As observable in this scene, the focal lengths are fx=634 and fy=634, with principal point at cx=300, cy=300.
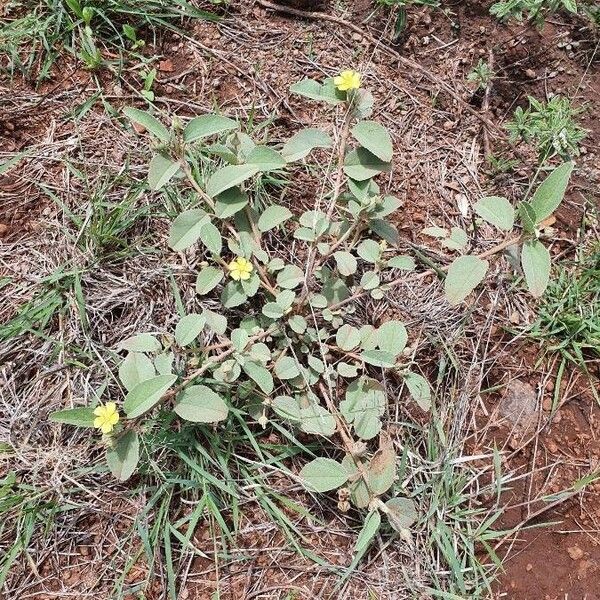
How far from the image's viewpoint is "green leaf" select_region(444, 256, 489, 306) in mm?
1934

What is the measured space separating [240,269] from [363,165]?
548 millimetres

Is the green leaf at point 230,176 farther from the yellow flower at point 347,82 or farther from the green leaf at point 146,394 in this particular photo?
the green leaf at point 146,394

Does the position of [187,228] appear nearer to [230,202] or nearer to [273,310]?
[230,202]

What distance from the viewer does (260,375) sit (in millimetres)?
2055

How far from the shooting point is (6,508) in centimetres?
209

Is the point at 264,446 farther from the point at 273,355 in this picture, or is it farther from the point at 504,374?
the point at 504,374

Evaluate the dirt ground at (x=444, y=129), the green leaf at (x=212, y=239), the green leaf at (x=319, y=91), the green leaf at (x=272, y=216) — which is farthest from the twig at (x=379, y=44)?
the green leaf at (x=212, y=239)

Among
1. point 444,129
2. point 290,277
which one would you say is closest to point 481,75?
point 444,129

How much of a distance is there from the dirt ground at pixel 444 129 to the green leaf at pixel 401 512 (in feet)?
0.81

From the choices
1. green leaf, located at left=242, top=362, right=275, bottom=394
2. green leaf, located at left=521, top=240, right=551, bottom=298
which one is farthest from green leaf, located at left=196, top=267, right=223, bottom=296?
green leaf, located at left=521, top=240, right=551, bottom=298

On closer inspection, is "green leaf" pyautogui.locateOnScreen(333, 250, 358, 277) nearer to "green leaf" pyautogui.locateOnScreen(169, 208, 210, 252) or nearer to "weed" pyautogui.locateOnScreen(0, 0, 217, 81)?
"green leaf" pyautogui.locateOnScreen(169, 208, 210, 252)

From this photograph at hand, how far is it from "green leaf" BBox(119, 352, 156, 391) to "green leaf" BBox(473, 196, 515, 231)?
1131 millimetres

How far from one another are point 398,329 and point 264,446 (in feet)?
2.03

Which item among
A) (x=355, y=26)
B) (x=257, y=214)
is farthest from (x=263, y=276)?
(x=355, y=26)
